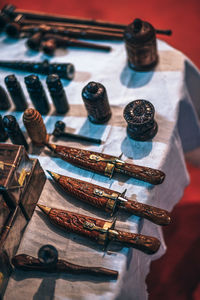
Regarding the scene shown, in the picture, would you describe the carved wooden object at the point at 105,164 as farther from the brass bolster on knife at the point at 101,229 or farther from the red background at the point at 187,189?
the red background at the point at 187,189

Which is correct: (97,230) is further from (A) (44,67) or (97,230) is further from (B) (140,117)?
(A) (44,67)

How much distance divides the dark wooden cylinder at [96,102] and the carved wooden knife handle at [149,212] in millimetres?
444

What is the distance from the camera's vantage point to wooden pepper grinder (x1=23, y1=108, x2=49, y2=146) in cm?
131

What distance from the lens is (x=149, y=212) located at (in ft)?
3.72

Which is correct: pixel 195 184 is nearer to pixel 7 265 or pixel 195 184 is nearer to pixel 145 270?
pixel 145 270

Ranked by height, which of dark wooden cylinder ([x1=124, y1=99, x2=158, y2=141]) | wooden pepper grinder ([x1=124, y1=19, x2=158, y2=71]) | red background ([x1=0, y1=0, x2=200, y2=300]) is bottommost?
red background ([x1=0, y1=0, x2=200, y2=300])

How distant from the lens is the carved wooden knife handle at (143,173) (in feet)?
3.98

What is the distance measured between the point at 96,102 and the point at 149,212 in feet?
1.63

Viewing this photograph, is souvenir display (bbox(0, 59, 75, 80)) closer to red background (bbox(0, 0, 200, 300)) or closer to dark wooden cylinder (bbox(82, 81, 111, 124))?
dark wooden cylinder (bbox(82, 81, 111, 124))

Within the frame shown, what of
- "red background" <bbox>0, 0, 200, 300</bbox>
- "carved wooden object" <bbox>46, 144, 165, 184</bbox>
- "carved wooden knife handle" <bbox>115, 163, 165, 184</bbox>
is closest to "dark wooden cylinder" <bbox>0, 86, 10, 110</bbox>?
"carved wooden object" <bbox>46, 144, 165, 184</bbox>

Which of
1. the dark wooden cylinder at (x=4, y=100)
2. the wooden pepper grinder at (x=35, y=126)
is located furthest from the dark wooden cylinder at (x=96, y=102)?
the dark wooden cylinder at (x=4, y=100)

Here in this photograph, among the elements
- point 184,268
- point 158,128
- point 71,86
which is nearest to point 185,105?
point 158,128

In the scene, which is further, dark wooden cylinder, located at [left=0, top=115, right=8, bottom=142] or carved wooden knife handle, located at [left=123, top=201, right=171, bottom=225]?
dark wooden cylinder, located at [left=0, top=115, right=8, bottom=142]

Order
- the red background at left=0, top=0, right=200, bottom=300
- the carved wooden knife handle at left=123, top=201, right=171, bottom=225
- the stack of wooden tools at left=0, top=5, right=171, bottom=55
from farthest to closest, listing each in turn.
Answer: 1. the stack of wooden tools at left=0, top=5, right=171, bottom=55
2. the red background at left=0, top=0, right=200, bottom=300
3. the carved wooden knife handle at left=123, top=201, right=171, bottom=225
